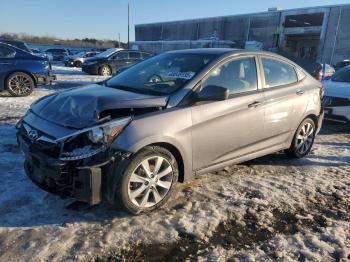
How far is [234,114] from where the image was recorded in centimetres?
434

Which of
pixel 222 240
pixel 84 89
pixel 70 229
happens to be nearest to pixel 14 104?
pixel 84 89

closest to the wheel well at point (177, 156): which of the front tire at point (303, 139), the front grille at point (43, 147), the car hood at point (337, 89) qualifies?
the front grille at point (43, 147)

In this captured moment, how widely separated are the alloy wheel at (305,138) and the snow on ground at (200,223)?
81 cm

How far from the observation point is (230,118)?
4.30m

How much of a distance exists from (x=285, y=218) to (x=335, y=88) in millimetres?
5275

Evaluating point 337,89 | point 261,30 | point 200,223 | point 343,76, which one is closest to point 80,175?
point 200,223

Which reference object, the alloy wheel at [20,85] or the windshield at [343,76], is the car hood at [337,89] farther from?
the alloy wheel at [20,85]

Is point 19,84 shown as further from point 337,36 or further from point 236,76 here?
point 337,36

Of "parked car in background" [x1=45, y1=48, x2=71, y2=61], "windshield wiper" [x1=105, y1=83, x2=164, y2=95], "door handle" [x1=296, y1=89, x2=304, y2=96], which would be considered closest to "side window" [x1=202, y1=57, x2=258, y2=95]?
"windshield wiper" [x1=105, y1=83, x2=164, y2=95]

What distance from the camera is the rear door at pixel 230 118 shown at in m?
4.04

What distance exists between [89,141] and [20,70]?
784 cm

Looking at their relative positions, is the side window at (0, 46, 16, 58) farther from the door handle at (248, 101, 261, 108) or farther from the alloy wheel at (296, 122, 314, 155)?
the alloy wheel at (296, 122, 314, 155)

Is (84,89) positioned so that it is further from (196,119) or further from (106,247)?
(106,247)

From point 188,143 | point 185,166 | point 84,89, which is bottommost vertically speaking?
point 185,166
